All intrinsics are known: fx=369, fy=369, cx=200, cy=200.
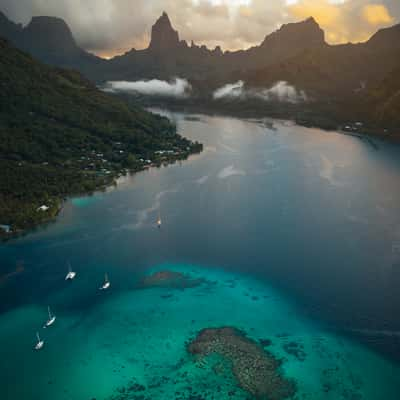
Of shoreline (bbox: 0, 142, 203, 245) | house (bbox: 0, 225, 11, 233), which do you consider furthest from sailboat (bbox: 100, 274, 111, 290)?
house (bbox: 0, 225, 11, 233)

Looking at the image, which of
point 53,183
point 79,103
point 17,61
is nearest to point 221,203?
point 53,183

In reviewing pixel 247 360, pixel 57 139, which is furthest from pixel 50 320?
pixel 57 139

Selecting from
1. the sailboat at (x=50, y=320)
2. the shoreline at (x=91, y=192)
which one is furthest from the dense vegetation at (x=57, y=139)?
the sailboat at (x=50, y=320)

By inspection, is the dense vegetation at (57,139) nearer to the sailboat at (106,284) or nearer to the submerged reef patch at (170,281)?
the sailboat at (106,284)

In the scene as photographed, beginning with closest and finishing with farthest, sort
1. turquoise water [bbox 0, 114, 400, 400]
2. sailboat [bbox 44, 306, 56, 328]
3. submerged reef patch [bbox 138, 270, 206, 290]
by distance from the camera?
turquoise water [bbox 0, 114, 400, 400] < sailboat [bbox 44, 306, 56, 328] < submerged reef patch [bbox 138, 270, 206, 290]

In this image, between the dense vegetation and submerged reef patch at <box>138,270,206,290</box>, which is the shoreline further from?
submerged reef patch at <box>138,270,206,290</box>

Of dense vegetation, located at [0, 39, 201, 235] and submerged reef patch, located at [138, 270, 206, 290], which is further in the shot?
dense vegetation, located at [0, 39, 201, 235]
